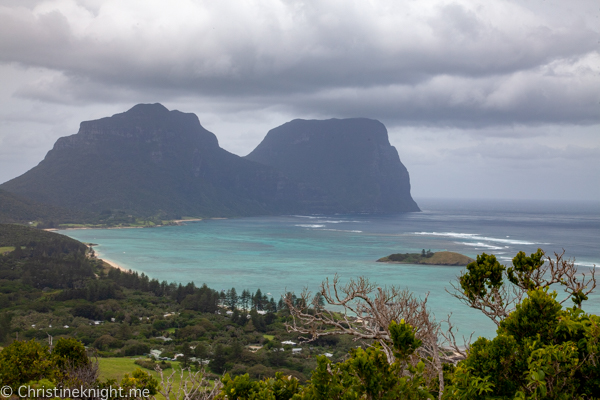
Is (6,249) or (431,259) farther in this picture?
(431,259)

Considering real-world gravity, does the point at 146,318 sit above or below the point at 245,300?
below

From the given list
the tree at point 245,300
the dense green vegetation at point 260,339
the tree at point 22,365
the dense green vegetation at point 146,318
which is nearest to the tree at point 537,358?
the dense green vegetation at point 260,339

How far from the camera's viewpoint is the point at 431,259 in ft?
249

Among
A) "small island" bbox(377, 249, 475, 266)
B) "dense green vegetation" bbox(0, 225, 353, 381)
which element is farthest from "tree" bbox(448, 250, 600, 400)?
"small island" bbox(377, 249, 475, 266)

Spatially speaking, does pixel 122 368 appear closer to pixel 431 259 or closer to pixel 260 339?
pixel 260 339

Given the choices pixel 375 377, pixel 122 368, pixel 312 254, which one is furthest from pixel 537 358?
pixel 312 254

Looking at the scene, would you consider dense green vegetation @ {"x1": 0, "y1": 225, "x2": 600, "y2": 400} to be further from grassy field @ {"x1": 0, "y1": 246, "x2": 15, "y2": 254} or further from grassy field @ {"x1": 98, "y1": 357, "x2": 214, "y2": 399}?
grassy field @ {"x1": 0, "y1": 246, "x2": 15, "y2": 254}

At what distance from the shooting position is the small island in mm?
74125

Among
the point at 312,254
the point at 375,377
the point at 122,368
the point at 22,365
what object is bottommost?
the point at 122,368

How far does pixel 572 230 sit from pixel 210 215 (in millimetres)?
132653

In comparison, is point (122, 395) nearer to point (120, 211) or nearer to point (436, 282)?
point (436, 282)

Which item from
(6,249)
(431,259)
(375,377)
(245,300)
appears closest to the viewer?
(375,377)

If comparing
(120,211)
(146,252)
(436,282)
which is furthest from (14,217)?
(436,282)

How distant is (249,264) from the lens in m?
73.6
